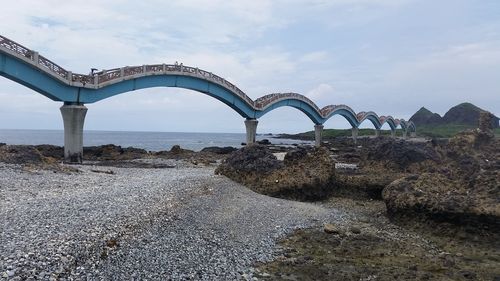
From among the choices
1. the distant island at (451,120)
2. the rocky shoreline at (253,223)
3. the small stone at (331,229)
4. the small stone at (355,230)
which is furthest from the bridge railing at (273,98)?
the distant island at (451,120)

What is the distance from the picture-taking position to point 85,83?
109 ft

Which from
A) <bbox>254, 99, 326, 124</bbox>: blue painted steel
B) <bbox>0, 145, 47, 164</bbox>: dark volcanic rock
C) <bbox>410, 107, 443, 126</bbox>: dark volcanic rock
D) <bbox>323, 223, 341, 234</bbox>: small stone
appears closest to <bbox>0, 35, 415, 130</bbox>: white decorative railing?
<bbox>254, 99, 326, 124</bbox>: blue painted steel

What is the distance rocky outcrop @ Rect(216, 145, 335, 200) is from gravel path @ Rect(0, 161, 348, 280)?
2.36 metres

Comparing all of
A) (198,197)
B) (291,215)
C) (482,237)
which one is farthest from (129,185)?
(482,237)

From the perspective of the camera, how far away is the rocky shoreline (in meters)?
10.4

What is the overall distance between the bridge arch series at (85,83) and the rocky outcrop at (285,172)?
560 inches

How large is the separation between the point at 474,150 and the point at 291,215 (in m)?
20.6

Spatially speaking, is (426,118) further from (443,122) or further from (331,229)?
(331,229)

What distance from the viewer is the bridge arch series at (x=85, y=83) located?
95.4 ft

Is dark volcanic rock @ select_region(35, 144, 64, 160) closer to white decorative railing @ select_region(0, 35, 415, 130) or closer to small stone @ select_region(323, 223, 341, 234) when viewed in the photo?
white decorative railing @ select_region(0, 35, 415, 130)

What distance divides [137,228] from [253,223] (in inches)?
187

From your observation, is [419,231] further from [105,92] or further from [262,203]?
[105,92]

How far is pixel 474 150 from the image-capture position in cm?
3173

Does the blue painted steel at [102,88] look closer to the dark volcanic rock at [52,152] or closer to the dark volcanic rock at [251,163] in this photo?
the dark volcanic rock at [52,152]
